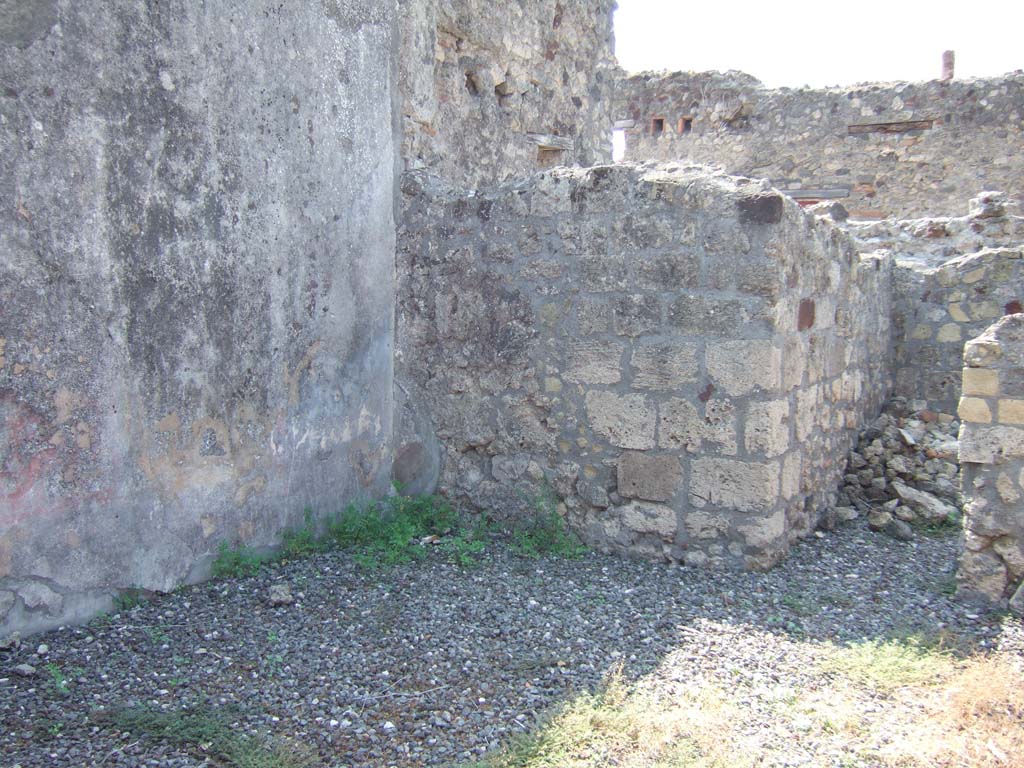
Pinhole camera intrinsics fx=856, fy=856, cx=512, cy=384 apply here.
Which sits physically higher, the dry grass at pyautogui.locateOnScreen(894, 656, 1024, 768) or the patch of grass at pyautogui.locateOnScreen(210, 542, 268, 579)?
the patch of grass at pyautogui.locateOnScreen(210, 542, 268, 579)

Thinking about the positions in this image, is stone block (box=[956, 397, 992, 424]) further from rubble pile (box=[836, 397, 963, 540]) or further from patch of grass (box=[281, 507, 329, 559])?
patch of grass (box=[281, 507, 329, 559])

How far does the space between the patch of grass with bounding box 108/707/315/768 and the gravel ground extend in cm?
4

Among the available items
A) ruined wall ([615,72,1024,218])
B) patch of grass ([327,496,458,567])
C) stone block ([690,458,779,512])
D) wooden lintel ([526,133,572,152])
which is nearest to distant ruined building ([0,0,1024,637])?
stone block ([690,458,779,512])

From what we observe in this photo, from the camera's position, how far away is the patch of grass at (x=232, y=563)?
12.2ft

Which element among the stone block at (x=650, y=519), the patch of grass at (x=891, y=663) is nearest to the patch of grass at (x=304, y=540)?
the stone block at (x=650, y=519)

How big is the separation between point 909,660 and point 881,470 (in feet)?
7.17

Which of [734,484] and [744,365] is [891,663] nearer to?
[734,484]

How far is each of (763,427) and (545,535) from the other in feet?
3.94

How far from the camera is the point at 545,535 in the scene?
4.29 meters

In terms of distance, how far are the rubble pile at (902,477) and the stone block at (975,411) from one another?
1148mm

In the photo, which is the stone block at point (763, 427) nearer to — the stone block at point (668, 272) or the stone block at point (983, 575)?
the stone block at point (668, 272)

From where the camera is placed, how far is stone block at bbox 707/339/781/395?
149 inches

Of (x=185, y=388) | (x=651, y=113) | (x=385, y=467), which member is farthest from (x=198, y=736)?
(x=651, y=113)

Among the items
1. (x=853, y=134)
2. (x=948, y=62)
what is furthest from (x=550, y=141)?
(x=948, y=62)
